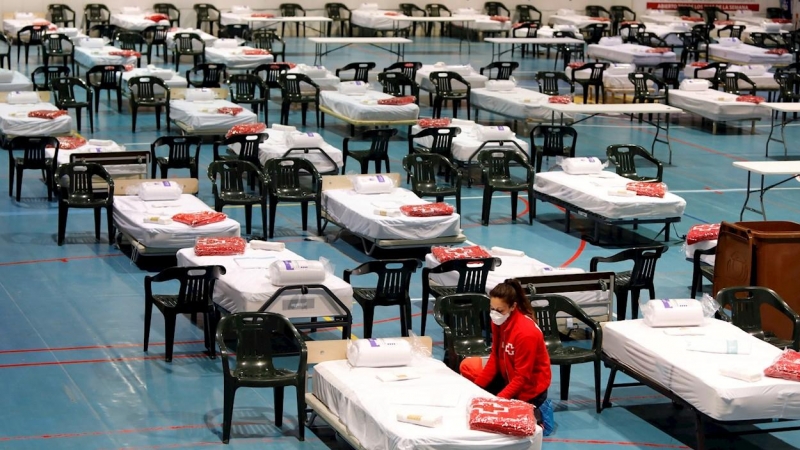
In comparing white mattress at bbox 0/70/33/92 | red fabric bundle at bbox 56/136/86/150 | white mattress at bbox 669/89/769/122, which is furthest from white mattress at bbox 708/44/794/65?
red fabric bundle at bbox 56/136/86/150

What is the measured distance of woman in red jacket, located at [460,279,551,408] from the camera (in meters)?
8.52

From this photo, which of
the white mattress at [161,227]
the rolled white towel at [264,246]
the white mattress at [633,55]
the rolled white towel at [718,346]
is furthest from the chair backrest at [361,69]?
the rolled white towel at [718,346]

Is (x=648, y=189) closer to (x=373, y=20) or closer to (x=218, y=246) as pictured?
(x=218, y=246)

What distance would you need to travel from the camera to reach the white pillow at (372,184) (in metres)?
15.1

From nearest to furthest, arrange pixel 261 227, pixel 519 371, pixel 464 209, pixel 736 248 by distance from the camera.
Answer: pixel 519 371 < pixel 736 248 < pixel 261 227 < pixel 464 209

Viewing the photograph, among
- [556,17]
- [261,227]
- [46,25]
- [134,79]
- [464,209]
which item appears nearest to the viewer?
[261,227]

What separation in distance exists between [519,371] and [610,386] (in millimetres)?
1657

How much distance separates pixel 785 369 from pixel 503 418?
2263 mm

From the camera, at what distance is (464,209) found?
16.9 m

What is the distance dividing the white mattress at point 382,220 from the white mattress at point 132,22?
55.1 ft

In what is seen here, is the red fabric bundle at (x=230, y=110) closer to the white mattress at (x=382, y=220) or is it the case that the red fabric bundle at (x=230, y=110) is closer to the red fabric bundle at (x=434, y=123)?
the red fabric bundle at (x=434, y=123)

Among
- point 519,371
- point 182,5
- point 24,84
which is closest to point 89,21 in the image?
point 182,5

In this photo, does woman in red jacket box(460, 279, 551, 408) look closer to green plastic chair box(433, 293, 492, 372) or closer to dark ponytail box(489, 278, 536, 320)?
dark ponytail box(489, 278, 536, 320)

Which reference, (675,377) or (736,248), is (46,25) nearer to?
(736,248)
